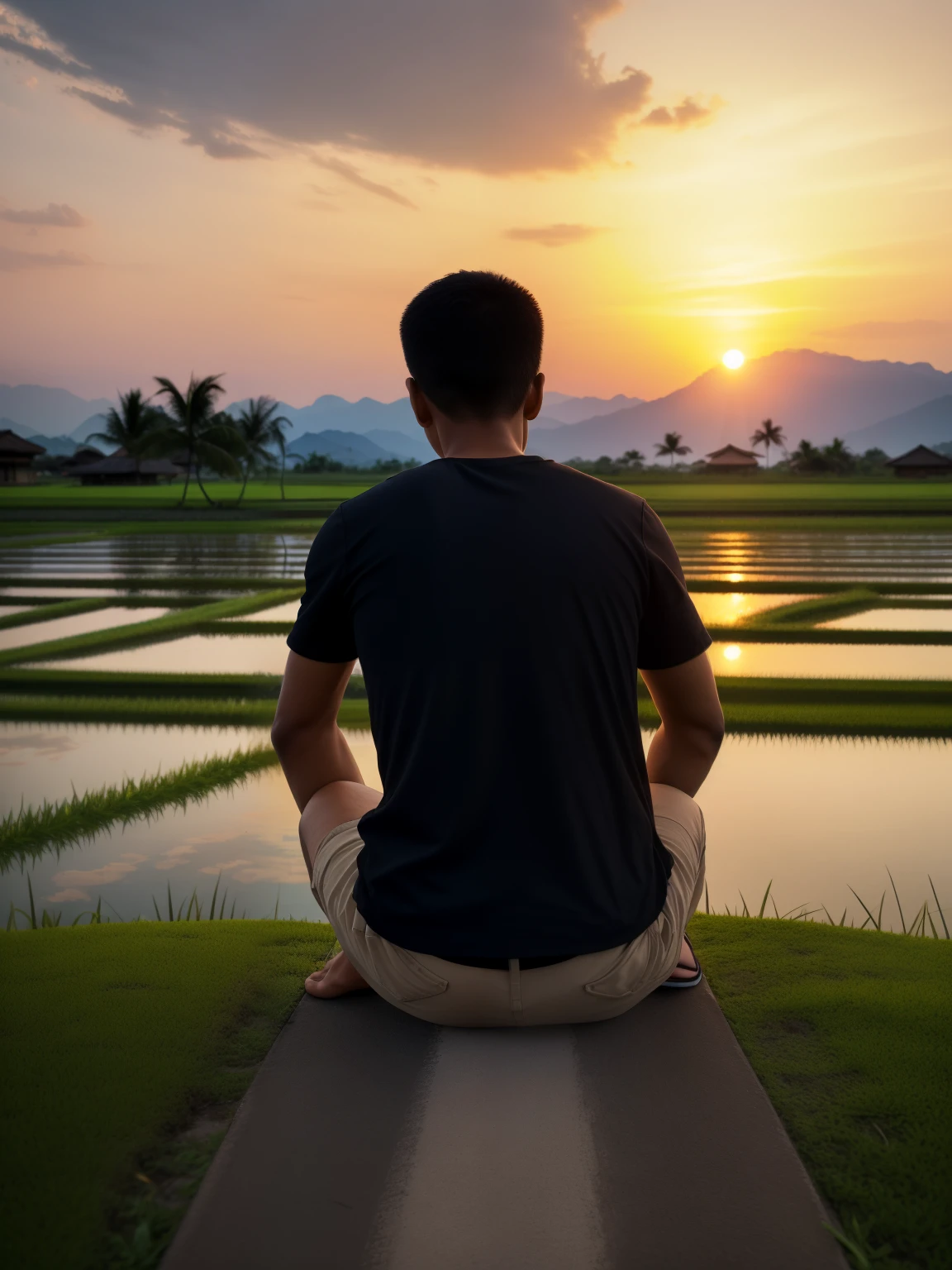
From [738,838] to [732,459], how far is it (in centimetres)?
6345

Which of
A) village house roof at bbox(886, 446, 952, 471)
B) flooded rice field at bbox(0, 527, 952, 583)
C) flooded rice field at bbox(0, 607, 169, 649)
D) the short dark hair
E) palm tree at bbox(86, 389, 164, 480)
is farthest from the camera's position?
village house roof at bbox(886, 446, 952, 471)

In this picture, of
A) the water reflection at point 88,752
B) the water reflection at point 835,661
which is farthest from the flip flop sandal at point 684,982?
the water reflection at point 835,661

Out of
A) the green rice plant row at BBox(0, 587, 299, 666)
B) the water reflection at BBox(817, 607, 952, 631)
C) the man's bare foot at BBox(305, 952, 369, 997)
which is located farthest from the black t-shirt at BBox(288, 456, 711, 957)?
the water reflection at BBox(817, 607, 952, 631)

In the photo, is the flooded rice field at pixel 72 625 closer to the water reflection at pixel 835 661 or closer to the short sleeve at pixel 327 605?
the water reflection at pixel 835 661

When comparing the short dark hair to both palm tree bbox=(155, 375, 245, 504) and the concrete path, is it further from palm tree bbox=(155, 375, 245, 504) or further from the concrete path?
palm tree bbox=(155, 375, 245, 504)

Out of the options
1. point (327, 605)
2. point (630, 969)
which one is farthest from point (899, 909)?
point (327, 605)

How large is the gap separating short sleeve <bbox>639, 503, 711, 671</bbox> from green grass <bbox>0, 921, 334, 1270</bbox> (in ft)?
2.60

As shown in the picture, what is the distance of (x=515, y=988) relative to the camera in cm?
131

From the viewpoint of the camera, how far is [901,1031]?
148cm

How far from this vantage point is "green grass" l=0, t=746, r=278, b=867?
3.09 meters

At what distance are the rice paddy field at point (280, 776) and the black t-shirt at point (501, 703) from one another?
394mm

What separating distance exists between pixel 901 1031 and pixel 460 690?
839mm

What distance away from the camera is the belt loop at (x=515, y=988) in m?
1.29

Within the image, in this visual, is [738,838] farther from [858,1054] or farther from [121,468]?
[121,468]
